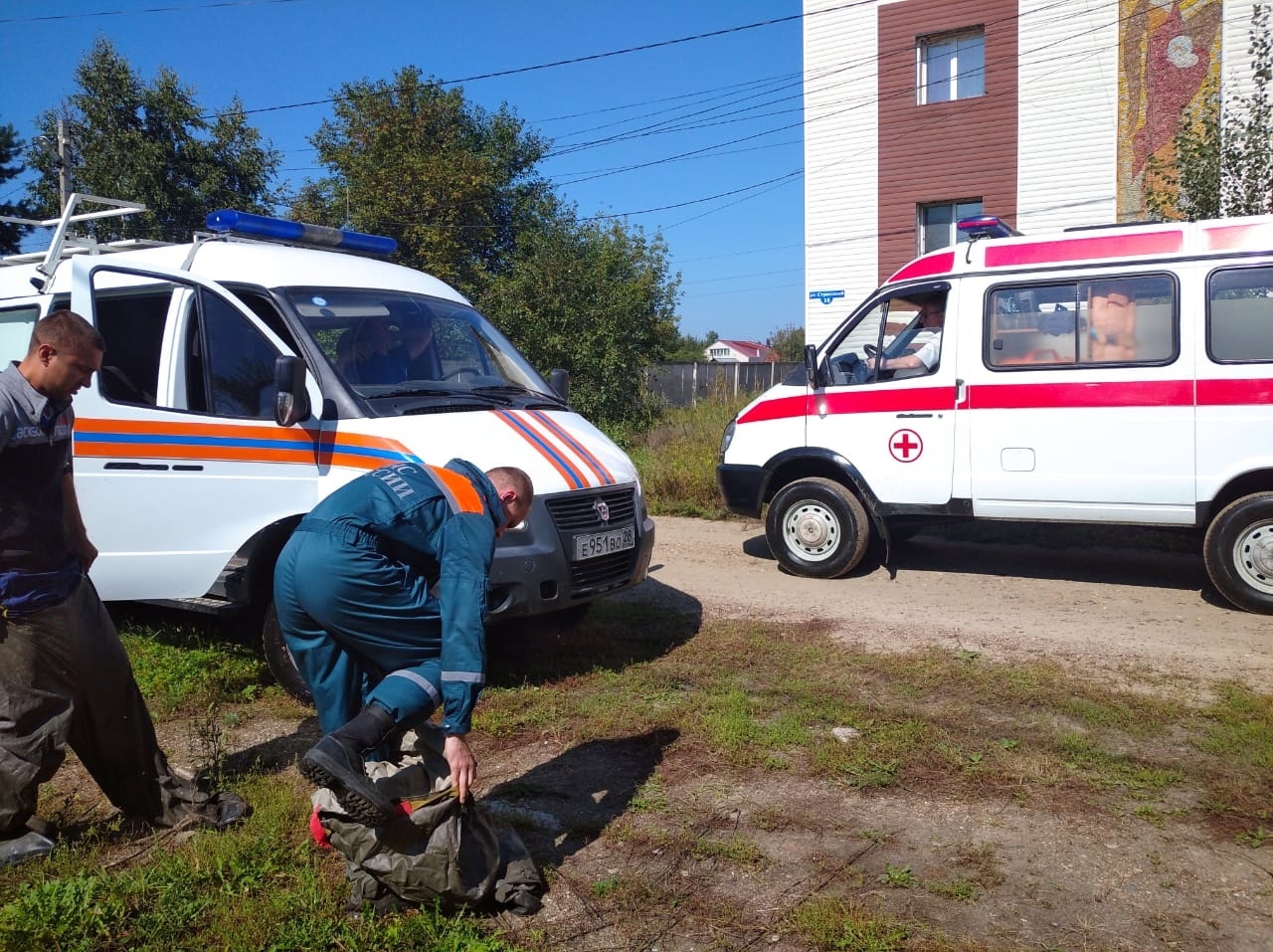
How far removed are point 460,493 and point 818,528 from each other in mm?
5430

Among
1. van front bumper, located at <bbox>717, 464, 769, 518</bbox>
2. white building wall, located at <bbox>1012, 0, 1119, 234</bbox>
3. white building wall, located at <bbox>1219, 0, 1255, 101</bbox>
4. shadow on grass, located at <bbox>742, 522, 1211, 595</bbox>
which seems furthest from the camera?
white building wall, located at <bbox>1012, 0, 1119, 234</bbox>

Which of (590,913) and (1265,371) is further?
(1265,371)

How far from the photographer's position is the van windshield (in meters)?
5.94

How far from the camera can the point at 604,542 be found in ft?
19.2

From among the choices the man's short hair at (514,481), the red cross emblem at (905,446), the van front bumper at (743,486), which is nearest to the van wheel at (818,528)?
the van front bumper at (743,486)

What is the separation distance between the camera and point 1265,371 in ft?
22.5

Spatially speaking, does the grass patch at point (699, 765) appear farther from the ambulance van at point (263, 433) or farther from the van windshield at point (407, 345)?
the van windshield at point (407, 345)

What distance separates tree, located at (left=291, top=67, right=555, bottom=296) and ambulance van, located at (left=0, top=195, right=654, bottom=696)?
51.5ft

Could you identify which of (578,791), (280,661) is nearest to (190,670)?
(280,661)

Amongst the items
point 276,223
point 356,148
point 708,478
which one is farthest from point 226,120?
point 276,223

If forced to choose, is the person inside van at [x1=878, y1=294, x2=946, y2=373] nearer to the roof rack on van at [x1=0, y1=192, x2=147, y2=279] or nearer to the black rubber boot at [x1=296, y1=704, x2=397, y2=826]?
the roof rack on van at [x1=0, y1=192, x2=147, y2=279]

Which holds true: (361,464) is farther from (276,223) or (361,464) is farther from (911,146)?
(911,146)

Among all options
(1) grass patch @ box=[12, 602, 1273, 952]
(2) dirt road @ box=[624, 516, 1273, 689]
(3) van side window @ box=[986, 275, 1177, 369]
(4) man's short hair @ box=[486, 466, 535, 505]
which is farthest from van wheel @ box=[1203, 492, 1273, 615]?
(4) man's short hair @ box=[486, 466, 535, 505]

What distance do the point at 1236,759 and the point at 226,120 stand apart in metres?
23.9
